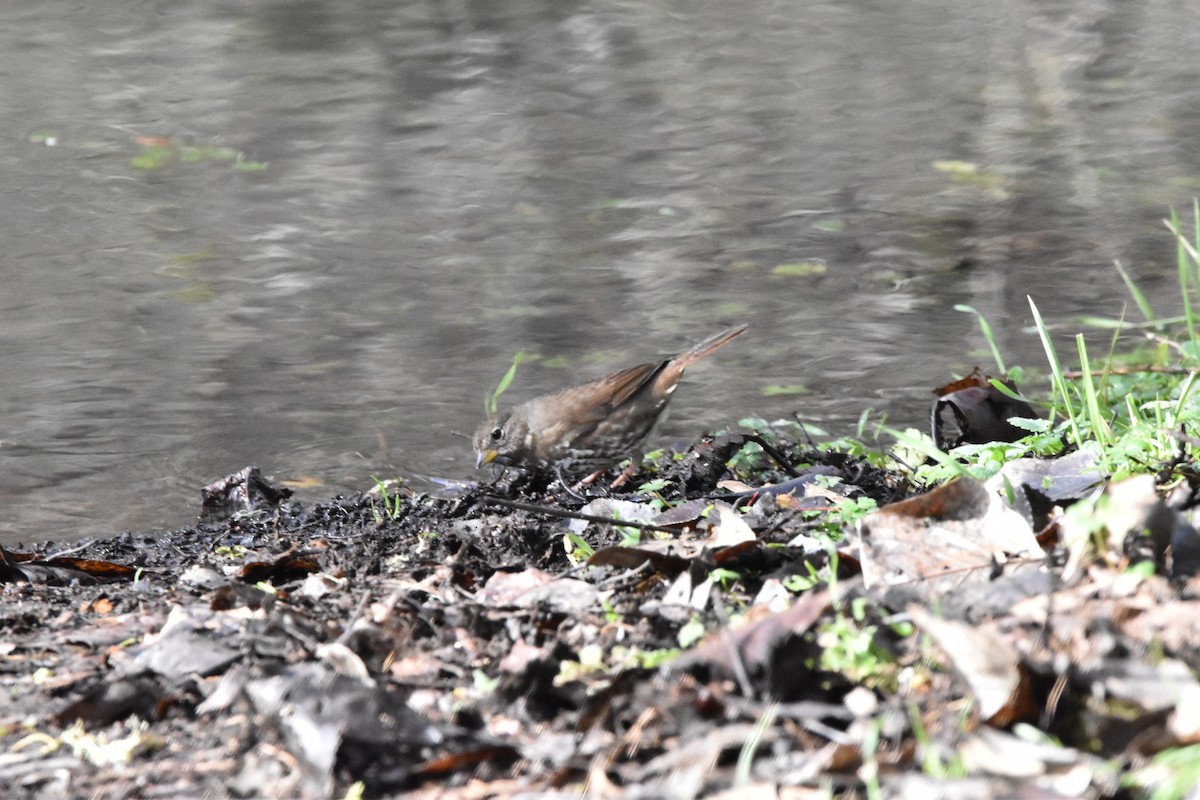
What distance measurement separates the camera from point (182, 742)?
2.26 metres

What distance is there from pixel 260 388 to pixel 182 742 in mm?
4739

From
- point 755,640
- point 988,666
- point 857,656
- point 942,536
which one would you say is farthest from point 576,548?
point 988,666

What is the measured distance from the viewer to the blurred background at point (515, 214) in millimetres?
6480

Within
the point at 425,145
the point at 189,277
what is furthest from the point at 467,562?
the point at 425,145

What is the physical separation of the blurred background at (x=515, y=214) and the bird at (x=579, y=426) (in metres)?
0.34

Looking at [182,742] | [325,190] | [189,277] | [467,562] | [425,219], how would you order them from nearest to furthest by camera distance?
[182,742] → [467,562] → [189,277] → [425,219] → [325,190]

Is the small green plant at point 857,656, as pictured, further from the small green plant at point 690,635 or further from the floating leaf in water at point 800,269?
the floating leaf in water at point 800,269

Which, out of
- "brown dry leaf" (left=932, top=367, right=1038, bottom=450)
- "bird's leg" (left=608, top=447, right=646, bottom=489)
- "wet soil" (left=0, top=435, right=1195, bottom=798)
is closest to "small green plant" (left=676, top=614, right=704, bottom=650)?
"wet soil" (left=0, top=435, right=1195, bottom=798)

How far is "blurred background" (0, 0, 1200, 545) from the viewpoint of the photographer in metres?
6.48

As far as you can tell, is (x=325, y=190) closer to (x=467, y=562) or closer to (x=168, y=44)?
(x=168, y=44)

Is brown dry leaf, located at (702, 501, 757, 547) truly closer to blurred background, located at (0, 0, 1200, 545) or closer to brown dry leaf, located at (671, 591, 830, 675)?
brown dry leaf, located at (671, 591, 830, 675)

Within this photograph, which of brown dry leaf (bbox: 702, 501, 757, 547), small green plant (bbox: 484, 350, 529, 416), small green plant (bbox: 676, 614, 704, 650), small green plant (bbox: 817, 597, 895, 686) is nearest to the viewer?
small green plant (bbox: 817, 597, 895, 686)

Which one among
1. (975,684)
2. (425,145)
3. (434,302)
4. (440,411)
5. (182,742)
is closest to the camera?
(975,684)

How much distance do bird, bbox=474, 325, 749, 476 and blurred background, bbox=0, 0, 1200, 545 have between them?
1.13 ft
